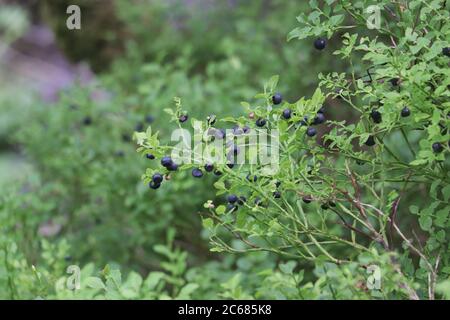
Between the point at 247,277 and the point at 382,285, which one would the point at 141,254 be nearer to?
the point at 247,277

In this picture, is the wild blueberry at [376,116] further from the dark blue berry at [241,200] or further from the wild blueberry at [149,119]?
the wild blueberry at [149,119]

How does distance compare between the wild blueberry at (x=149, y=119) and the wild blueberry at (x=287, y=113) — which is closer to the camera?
the wild blueberry at (x=287, y=113)

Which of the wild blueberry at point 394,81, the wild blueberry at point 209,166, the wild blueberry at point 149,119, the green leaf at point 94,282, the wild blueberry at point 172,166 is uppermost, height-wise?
the wild blueberry at point 149,119

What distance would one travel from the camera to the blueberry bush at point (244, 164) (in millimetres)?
1835

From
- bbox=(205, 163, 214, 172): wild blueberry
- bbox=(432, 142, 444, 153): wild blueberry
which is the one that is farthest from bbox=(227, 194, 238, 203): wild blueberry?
bbox=(432, 142, 444, 153): wild blueberry

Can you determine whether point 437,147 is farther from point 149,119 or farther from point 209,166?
point 149,119

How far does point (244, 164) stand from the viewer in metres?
2.04

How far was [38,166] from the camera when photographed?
4094 millimetres

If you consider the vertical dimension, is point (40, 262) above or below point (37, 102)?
below

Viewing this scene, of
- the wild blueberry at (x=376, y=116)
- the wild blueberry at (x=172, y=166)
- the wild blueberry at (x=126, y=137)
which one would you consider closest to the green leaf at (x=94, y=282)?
the wild blueberry at (x=172, y=166)

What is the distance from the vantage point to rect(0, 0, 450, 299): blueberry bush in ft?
6.02
